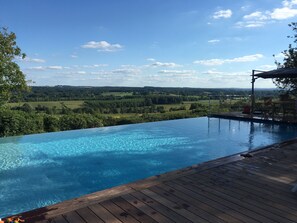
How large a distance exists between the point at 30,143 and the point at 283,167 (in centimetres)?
684

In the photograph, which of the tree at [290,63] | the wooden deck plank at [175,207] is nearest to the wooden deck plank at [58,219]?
the wooden deck plank at [175,207]

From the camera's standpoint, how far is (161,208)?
2.37 meters

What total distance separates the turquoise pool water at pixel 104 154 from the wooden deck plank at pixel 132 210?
173cm

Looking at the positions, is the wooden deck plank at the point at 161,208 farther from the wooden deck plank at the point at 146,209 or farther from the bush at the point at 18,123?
the bush at the point at 18,123

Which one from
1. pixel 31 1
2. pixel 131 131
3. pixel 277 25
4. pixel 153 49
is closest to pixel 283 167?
pixel 131 131

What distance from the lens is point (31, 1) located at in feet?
31.3

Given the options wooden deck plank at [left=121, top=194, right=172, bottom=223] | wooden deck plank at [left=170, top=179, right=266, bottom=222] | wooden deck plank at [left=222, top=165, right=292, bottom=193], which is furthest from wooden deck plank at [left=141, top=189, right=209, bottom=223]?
wooden deck plank at [left=222, top=165, right=292, bottom=193]

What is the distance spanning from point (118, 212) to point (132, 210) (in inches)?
5.2

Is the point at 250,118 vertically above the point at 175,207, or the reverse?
the point at 250,118

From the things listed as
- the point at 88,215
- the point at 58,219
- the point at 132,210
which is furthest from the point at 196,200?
the point at 58,219

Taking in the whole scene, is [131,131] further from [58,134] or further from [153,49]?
[153,49]

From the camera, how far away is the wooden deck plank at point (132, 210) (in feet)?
7.10

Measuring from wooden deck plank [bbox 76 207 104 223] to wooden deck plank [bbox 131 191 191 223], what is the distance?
0.53 m

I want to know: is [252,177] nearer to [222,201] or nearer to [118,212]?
[222,201]
